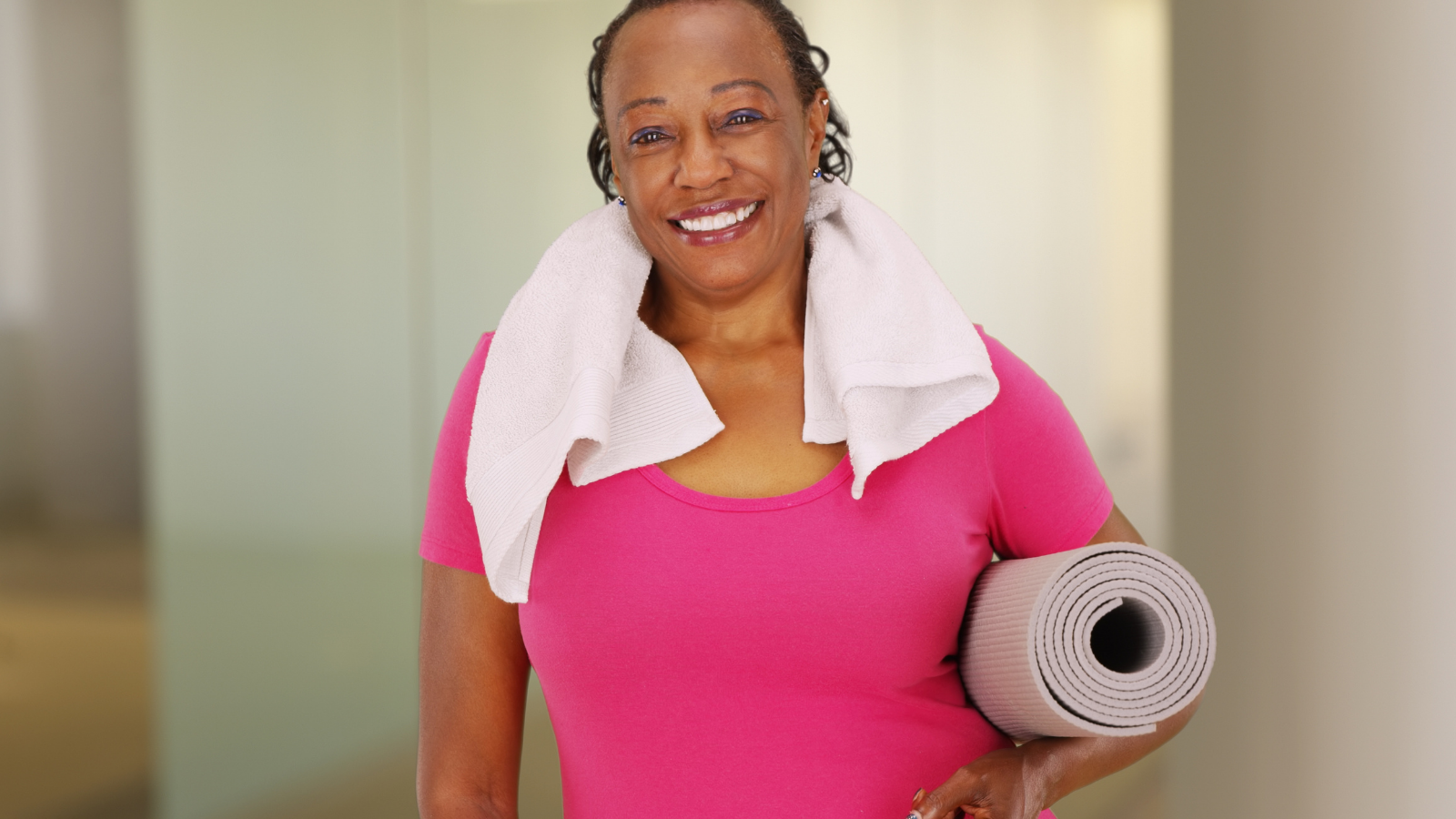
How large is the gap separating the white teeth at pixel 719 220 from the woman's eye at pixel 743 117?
65 mm

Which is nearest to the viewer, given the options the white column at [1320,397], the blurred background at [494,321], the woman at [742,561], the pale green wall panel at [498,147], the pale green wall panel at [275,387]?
the woman at [742,561]

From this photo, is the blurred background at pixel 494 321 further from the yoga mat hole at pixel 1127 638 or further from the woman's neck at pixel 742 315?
the woman's neck at pixel 742 315

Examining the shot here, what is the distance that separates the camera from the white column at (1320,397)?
1271mm

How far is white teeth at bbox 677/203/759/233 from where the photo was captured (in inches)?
41.8

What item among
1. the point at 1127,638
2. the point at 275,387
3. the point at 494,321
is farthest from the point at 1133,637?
the point at 494,321

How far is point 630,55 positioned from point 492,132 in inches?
63.5

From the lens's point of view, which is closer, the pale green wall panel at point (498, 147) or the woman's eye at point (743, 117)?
the woman's eye at point (743, 117)

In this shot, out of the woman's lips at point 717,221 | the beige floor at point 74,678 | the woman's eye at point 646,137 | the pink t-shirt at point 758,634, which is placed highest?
the woman's eye at point 646,137

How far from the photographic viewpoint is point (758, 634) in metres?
0.99

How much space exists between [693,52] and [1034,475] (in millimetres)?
437

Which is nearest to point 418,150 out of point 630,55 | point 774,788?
point 630,55

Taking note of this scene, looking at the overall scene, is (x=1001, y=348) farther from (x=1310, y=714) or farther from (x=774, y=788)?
(x=1310, y=714)

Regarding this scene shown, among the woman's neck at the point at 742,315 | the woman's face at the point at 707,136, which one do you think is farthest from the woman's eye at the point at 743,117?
the woman's neck at the point at 742,315

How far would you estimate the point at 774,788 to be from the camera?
1.01 meters
